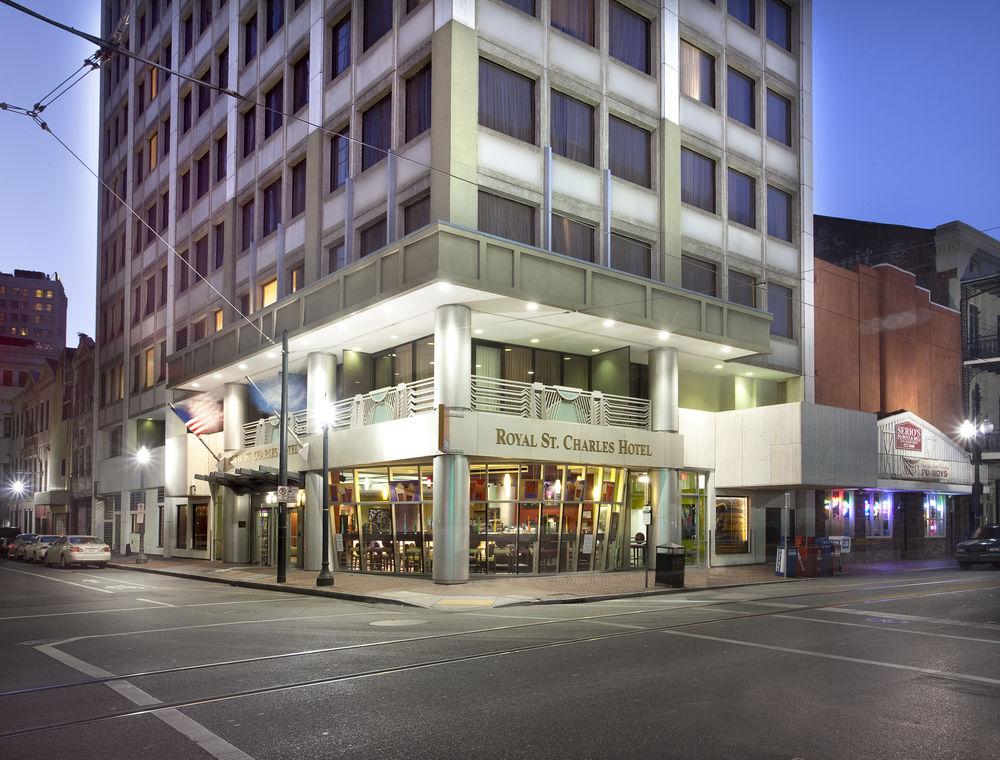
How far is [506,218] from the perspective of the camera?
1043 inches

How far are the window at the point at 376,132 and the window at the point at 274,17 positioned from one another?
8975 millimetres

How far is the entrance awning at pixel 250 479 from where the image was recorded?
31594mm

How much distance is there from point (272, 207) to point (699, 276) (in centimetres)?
1676

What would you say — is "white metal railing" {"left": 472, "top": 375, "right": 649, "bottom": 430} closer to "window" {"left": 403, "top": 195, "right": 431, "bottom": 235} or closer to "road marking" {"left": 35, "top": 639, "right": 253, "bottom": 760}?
"window" {"left": 403, "top": 195, "right": 431, "bottom": 235}

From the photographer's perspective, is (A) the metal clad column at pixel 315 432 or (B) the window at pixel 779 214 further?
(B) the window at pixel 779 214

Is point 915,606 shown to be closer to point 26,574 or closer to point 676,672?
point 676,672

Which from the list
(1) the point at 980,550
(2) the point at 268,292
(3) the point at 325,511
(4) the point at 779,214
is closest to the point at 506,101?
(3) the point at 325,511

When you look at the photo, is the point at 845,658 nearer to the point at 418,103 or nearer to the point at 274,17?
the point at 418,103

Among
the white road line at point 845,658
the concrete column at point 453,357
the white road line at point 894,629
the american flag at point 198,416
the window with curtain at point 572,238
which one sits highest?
the window with curtain at point 572,238

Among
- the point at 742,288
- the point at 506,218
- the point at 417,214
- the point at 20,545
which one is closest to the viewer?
the point at 506,218

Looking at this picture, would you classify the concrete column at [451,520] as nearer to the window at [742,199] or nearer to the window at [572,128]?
the window at [572,128]

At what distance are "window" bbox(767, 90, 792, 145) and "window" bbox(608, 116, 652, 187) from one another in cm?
766

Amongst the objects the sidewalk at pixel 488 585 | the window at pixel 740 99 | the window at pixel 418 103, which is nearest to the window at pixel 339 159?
the window at pixel 418 103

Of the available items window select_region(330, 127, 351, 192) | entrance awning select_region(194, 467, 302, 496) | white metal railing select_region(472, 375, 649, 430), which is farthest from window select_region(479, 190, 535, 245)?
entrance awning select_region(194, 467, 302, 496)
